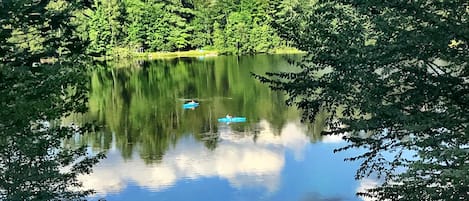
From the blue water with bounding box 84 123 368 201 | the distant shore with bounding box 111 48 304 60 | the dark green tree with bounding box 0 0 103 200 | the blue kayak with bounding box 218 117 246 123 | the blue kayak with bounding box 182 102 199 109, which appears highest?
the dark green tree with bounding box 0 0 103 200

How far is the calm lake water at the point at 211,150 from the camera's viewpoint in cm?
1323

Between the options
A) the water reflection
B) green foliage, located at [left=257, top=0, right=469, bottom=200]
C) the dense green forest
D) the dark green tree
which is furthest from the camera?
the dense green forest

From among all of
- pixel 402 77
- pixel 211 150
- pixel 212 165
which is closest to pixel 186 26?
pixel 211 150

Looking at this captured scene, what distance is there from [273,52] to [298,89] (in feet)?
140

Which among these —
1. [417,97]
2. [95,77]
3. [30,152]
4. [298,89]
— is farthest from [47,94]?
[95,77]

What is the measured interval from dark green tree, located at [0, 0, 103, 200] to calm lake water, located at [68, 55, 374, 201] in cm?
177

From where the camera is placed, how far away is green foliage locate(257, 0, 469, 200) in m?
4.47

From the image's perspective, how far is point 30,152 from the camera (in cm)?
575

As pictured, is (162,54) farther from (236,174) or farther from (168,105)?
(236,174)

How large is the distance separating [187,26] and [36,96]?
47271 millimetres

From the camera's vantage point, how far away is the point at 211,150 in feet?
54.9

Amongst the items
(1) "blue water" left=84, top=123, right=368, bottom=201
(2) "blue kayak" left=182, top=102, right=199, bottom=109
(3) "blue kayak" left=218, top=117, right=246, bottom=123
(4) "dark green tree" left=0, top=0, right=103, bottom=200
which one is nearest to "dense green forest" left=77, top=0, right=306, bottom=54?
(2) "blue kayak" left=182, top=102, right=199, bottom=109

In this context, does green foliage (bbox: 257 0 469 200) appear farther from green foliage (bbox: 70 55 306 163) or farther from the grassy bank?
the grassy bank

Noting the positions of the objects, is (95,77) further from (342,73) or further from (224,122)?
(342,73)
